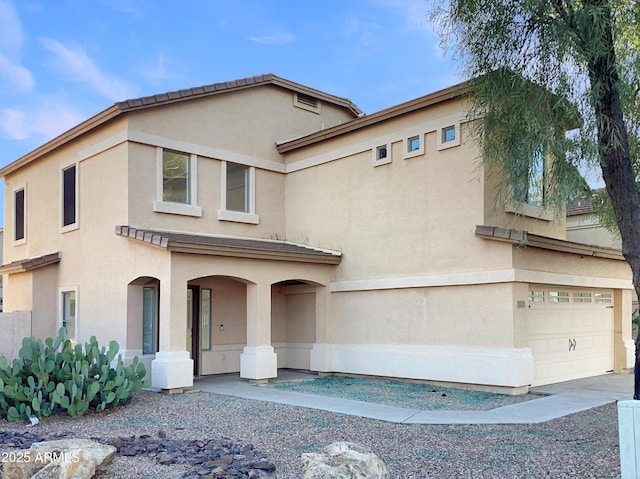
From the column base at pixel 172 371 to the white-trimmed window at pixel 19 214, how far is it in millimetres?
9252

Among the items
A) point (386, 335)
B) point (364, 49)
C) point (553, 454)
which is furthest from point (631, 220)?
point (364, 49)

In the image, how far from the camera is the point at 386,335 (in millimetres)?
15508

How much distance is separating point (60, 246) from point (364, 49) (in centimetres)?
1205

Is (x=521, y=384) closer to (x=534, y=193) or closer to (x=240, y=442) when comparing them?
(x=534, y=193)

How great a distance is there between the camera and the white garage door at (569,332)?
14266mm

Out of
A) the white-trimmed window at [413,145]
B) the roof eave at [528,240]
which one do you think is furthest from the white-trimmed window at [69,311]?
the roof eave at [528,240]

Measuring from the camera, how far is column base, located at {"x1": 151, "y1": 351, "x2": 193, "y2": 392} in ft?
43.5

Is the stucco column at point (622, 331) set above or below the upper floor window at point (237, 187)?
below

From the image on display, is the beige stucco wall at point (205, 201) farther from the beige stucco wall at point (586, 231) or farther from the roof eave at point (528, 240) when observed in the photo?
the beige stucco wall at point (586, 231)

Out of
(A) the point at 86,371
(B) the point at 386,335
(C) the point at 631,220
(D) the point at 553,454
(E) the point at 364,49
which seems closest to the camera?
(D) the point at 553,454

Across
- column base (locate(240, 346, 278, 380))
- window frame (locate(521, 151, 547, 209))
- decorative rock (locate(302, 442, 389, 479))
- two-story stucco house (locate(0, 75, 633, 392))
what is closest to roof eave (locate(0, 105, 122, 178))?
two-story stucco house (locate(0, 75, 633, 392))

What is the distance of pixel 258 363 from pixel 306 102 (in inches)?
348

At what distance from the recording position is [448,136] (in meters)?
14.5

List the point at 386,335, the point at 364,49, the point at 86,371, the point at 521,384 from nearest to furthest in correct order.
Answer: the point at 86,371, the point at 521,384, the point at 386,335, the point at 364,49
